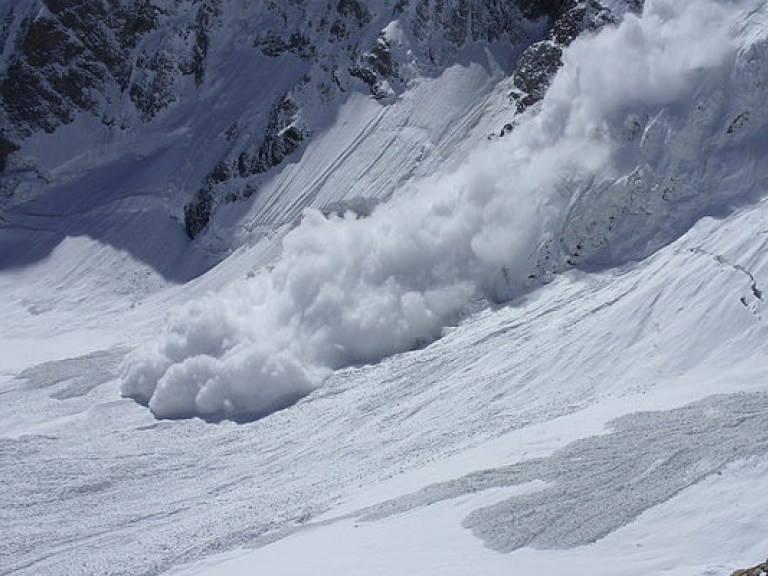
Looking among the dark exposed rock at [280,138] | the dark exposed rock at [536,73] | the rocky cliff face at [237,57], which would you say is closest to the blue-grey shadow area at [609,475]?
the dark exposed rock at [536,73]

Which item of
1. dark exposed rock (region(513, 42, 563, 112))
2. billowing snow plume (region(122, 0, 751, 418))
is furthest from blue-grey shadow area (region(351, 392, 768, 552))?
dark exposed rock (region(513, 42, 563, 112))

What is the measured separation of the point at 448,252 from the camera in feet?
136

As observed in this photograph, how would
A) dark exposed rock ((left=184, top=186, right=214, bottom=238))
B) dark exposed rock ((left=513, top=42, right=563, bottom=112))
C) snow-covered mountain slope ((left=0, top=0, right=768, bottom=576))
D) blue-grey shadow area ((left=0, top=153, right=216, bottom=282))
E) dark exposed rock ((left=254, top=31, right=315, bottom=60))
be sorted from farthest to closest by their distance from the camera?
dark exposed rock ((left=254, top=31, right=315, bottom=60))
blue-grey shadow area ((left=0, top=153, right=216, bottom=282))
dark exposed rock ((left=184, top=186, right=214, bottom=238))
dark exposed rock ((left=513, top=42, right=563, bottom=112))
snow-covered mountain slope ((left=0, top=0, right=768, bottom=576))

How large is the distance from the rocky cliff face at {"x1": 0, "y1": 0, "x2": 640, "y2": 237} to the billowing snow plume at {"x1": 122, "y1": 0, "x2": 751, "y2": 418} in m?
7.25

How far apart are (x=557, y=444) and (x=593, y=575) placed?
8.16 m

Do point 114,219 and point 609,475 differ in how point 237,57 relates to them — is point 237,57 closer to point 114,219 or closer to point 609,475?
point 114,219

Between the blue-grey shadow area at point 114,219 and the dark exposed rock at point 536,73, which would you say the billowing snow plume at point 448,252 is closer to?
the dark exposed rock at point 536,73

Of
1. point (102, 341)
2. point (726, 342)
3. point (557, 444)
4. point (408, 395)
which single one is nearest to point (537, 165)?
point (408, 395)

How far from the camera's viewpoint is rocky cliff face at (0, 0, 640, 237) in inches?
2191

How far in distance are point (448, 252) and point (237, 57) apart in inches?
1166

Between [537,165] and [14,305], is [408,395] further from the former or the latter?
[14,305]

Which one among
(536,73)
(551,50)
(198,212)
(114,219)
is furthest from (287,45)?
(551,50)

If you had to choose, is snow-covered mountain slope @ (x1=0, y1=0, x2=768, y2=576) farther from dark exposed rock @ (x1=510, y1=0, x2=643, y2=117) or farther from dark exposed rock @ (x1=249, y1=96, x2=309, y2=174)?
dark exposed rock @ (x1=510, y1=0, x2=643, y2=117)

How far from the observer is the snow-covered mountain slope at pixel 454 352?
22109mm
